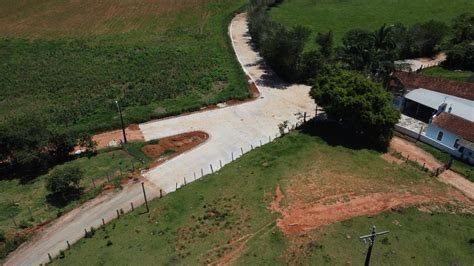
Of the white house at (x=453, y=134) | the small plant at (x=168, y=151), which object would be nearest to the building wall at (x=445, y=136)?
the white house at (x=453, y=134)

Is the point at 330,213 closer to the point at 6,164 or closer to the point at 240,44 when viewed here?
the point at 6,164

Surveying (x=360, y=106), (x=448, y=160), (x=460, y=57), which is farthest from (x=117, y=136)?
(x=460, y=57)

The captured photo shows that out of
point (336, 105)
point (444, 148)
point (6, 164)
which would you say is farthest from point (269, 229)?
point (6, 164)

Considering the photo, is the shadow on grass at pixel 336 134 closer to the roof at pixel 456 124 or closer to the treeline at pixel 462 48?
the roof at pixel 456 124

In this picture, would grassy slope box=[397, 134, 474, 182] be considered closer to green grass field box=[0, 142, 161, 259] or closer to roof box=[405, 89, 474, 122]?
roof box=[405, 89, 474, 122]

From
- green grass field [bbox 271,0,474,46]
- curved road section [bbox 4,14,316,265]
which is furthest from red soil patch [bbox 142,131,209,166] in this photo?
green grass field [bbox 271,0,474,46]

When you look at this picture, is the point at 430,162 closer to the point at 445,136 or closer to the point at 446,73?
the point at 445,136
